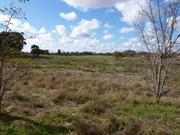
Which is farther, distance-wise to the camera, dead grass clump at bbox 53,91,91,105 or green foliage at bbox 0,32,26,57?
dead grass clump at bbox 53,91,91,105

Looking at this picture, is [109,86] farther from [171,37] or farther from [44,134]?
[44,134]

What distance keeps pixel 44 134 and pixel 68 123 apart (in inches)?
44.8

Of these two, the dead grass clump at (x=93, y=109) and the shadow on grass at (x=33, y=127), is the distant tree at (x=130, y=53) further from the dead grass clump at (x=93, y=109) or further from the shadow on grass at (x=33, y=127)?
the shadow on grass at (x=33, y=127)

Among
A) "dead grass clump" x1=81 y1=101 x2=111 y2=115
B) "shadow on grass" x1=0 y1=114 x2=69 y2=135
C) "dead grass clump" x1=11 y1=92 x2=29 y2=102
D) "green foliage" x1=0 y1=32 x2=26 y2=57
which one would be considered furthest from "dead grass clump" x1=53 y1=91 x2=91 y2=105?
"shadow on grass" x1=0 y1=114 x2=69 y2=135

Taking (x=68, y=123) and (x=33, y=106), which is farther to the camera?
(x=33, y=106)

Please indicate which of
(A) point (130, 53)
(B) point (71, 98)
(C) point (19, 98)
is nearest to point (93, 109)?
(B) point (71, 98)

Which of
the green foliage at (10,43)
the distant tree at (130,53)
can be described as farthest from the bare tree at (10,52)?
the distant tree at (130,53)

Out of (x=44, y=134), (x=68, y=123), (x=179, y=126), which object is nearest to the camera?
(x=44, y=134)

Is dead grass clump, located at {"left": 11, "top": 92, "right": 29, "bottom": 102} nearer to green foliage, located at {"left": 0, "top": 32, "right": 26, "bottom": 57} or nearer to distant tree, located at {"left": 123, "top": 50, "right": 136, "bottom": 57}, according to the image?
green foliage, located at {"left": 0, "top": 32, "right": 26, "bottom": 57}

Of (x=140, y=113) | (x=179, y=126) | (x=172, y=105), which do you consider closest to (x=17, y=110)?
(x=140, y=113)

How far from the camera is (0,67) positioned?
10.3 m

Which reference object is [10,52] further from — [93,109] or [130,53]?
[130,53]

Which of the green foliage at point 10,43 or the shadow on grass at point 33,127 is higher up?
the green foliage at point 10,43

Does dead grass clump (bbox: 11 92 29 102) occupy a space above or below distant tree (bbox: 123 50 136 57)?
below
